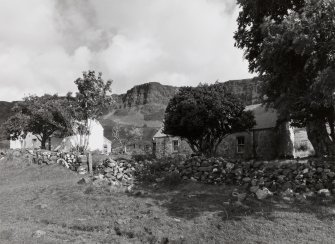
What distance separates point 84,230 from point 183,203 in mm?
4577

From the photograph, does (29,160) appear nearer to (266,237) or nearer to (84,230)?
(84,230)

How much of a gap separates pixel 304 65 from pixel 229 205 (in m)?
11.2

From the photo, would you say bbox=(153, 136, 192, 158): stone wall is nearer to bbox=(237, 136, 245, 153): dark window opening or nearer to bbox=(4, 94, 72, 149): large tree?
bbox=(237, 136, 245, 153): dark window opening

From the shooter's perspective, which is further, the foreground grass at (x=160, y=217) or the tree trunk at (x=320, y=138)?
the tree trunk at (x=320, y=138)

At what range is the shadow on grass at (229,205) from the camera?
13.6 metres

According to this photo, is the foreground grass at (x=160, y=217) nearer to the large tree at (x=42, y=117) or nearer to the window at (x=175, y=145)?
the window at (x=175, y=145)

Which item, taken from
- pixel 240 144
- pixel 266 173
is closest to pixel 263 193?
pixel 266 173

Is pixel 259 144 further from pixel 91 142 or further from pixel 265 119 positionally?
pixel 91 142

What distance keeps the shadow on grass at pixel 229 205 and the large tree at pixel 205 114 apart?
12.8 metres

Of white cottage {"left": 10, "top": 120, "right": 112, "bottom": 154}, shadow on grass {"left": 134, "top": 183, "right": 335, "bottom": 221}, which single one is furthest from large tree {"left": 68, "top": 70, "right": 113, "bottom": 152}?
shadow on grass {"left": 134, "top": 183, "right": 335, "bottom": 221}

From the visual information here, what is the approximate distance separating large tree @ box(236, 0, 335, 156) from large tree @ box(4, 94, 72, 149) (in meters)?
26.5

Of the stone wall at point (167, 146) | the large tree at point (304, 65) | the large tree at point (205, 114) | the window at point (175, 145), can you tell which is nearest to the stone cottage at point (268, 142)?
the large tree at point (205, 114)

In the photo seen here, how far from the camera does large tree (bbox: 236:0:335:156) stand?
1795cm

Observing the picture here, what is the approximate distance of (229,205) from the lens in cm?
1468
